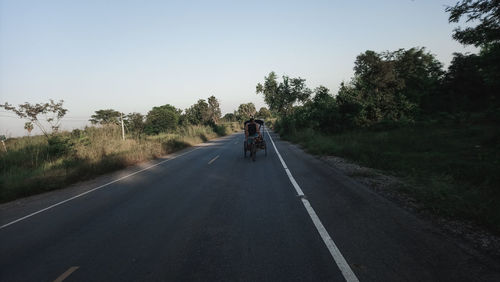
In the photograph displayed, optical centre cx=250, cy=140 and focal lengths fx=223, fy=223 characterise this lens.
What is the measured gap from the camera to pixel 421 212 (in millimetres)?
4152

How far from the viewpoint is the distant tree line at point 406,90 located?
9453 millimetres

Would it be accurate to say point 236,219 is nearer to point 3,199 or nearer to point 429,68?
point 3,199

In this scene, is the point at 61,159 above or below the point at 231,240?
above

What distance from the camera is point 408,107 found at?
76.1ft

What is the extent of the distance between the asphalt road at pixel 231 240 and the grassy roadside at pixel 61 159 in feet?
5.89

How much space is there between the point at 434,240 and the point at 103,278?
4.42 metres

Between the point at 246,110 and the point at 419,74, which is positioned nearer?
the point at 419,74

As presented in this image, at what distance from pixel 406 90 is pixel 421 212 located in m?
35.6

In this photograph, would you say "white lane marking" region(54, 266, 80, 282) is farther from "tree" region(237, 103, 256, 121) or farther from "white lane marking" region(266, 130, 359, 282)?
"tree" region(237, 103, 256, 121)

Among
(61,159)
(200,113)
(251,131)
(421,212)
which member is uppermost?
(200,113)

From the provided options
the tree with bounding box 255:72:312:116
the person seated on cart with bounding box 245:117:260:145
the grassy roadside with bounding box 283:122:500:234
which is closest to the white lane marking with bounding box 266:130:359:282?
the grassy roadside with bounding box 283:122:500:234

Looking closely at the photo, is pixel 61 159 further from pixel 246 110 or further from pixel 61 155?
pixel 246 110

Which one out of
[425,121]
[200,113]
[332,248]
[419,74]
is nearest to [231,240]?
[332,248]

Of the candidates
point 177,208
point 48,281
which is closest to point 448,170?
point 177,208
